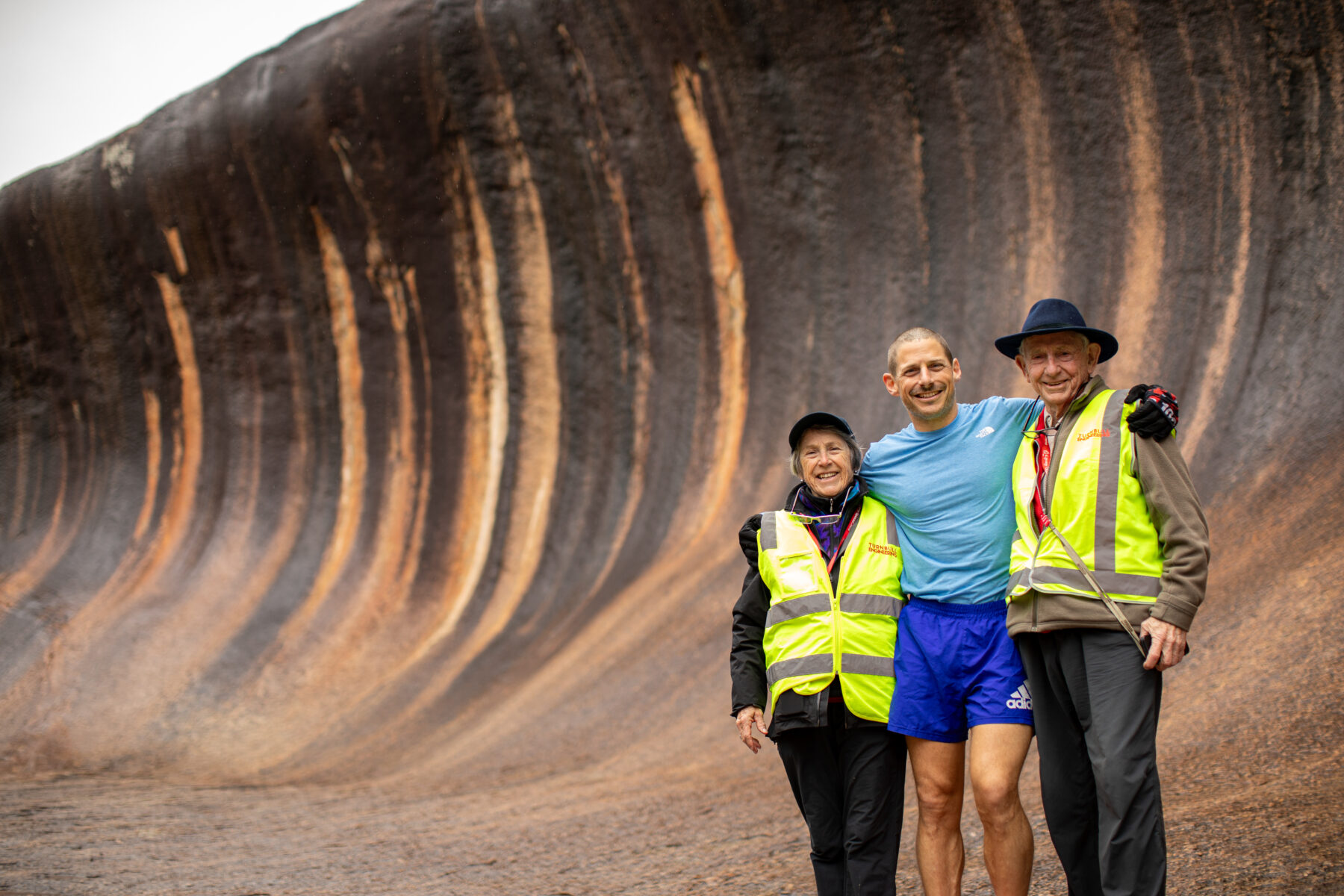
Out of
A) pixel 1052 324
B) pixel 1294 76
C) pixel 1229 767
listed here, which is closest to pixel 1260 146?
pixel 1294 76

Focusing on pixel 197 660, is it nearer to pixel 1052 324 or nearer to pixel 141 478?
pixel 141 478

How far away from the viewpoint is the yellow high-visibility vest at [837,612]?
235cm

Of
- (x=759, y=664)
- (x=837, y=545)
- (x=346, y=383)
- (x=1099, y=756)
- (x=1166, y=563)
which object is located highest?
(x=346, y=383)

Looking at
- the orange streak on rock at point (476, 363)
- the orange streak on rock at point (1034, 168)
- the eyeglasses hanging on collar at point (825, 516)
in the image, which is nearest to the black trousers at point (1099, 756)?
the eyeglasses hanging on collar at point (825, 516)

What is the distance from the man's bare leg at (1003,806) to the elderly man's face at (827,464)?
598 mm

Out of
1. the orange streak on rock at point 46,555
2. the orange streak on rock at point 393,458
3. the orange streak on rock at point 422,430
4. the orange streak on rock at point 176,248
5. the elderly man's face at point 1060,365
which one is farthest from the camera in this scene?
the orange streak on rock at point 176,248

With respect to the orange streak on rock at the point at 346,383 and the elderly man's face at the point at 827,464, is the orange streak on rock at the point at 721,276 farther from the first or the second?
the elderly man's face at the point at 827,464

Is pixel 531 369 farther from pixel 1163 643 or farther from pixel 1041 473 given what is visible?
pixel 1163 643

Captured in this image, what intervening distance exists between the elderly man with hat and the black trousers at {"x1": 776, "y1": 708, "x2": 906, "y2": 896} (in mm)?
313

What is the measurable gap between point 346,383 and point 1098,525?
766 cm

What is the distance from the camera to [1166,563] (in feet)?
6.97

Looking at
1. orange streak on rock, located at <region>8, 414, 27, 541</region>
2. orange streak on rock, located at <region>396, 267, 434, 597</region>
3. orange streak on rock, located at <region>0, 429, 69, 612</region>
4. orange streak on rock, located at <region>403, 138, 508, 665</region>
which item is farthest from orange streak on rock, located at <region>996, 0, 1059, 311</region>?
orange streak on rock, located at <region>8, 414, 27, 541</region>

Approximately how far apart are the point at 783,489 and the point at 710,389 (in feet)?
3.53

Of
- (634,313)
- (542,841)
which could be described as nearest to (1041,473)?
(542,841)
